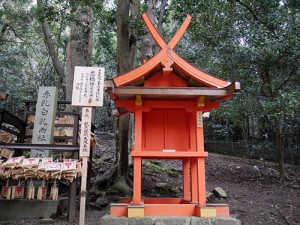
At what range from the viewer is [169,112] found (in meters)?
5.25

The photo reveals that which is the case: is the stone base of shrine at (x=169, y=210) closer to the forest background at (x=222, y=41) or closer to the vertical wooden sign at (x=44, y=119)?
the vertical wooden sign at (x=44, y=119)

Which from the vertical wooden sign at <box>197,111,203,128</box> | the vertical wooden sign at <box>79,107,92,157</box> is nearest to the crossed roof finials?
the vertical wooden sign at <box>197,111,203,128</box>

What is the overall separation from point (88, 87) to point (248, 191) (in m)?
6.74

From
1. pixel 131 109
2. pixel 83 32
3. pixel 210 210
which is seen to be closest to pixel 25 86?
pixel 83 32

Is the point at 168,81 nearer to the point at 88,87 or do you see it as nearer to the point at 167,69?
the point at 167,69

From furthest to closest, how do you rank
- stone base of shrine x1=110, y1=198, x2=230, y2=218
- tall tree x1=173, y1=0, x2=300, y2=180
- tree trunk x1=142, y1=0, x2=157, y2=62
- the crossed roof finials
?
1. tree trunk x1=142, y1=0, x2=157, y2=62
2. tall tree x1=173, y1=0, x2=300, y2=180
3. the crossed roof finials
4. stone base of shrine x1=110, y1=198, x2=230, y2=218

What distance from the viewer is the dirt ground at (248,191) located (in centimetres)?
654

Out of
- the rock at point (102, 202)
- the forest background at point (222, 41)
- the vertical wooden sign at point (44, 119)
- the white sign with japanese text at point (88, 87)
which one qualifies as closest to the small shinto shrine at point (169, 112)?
the white sign with japanese text at point (88, 87)

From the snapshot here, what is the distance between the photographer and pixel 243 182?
397 inches

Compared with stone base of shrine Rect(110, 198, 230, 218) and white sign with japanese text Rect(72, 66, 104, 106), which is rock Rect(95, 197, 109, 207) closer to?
stone base of shrine Rect(110, 198, 230, 218)

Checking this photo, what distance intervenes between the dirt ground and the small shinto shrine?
197 centimetres

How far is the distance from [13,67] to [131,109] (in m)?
11.9

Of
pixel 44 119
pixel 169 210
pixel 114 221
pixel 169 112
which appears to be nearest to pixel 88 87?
pixel 169 112

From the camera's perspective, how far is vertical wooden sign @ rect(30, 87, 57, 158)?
20.8ft
